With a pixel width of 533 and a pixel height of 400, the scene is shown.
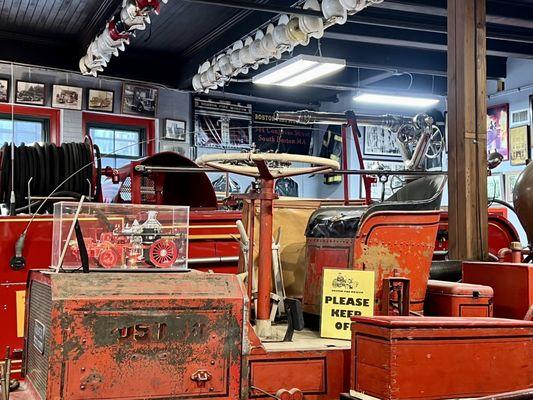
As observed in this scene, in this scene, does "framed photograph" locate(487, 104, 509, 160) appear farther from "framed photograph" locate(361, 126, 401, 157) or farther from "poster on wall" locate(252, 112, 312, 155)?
"poster on wall" locate(252, 112, 312, 155)

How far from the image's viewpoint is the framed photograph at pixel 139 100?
10435 millimetres

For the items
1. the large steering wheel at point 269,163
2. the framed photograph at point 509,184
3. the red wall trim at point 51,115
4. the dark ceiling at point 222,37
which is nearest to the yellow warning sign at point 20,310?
the large steering wheel at point 269,163

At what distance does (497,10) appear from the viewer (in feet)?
26.4

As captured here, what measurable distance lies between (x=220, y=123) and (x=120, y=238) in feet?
27.9

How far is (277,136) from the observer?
1209 cm

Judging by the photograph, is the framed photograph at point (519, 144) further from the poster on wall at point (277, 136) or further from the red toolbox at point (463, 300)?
the red toolbox at point (463, 300)

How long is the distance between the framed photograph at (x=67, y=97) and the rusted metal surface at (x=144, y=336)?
299 inches

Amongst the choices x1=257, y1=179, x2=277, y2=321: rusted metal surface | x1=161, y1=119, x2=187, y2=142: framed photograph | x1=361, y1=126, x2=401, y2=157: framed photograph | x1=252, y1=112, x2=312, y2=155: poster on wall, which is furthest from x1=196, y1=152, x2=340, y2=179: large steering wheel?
x1=361, y1=126, x2=401, y2=157: framed photograph

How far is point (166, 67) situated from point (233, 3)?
13.9 feet

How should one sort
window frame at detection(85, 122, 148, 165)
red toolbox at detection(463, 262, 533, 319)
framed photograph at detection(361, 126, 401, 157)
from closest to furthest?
1. red toolbox at detection(463, 262, 533, 319)
2. window frame at detection(85, 122, 148, 165)
3. framed photograph at detection(361, 126, 401, 157)

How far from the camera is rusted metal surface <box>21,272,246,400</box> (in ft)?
8.04

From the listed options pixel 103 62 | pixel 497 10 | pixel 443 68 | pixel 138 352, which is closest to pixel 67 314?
pixel 138 352

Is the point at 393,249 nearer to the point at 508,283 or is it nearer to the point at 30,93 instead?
the point at 508,283

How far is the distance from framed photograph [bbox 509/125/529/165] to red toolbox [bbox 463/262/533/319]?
22.4ft
